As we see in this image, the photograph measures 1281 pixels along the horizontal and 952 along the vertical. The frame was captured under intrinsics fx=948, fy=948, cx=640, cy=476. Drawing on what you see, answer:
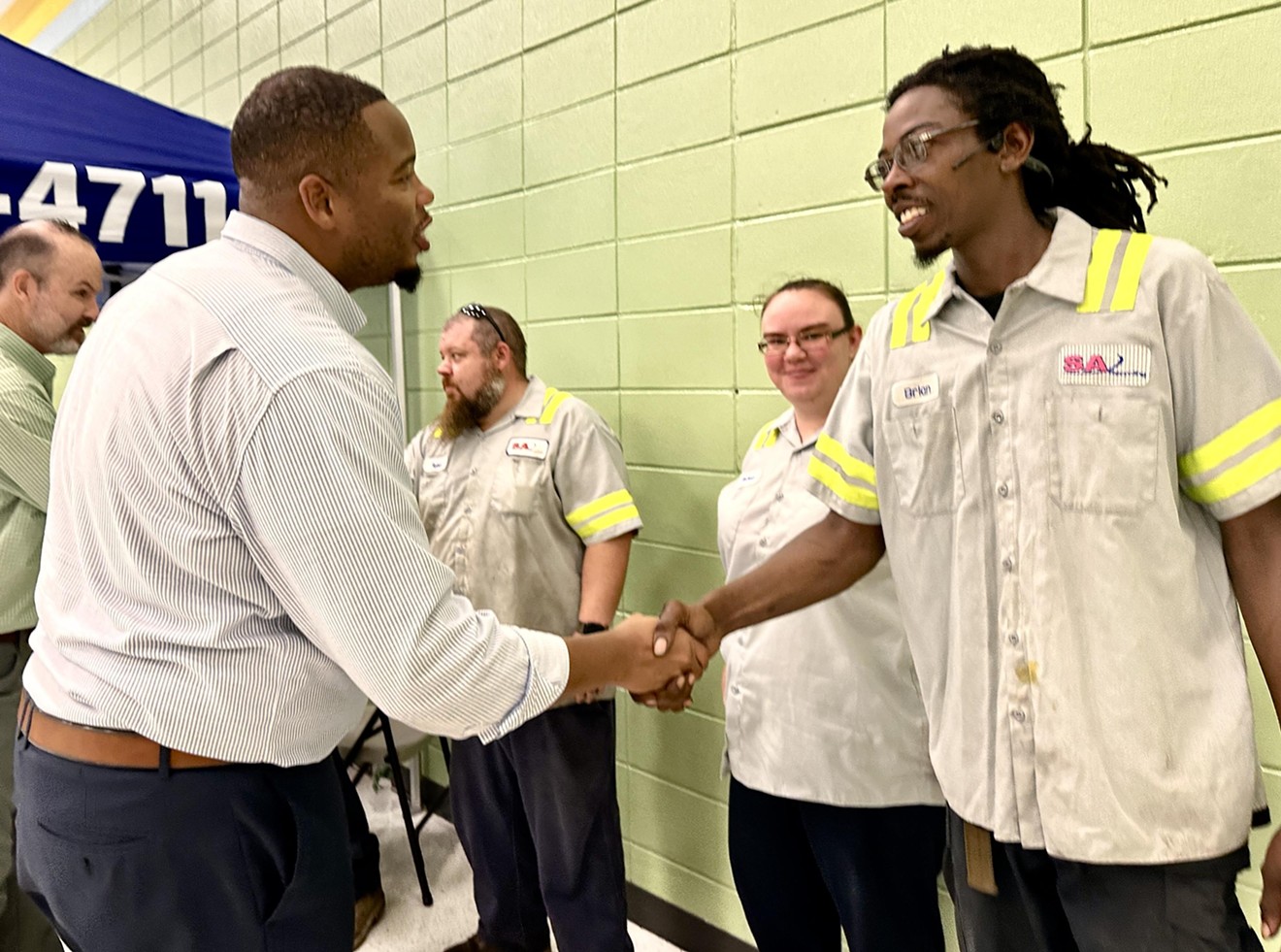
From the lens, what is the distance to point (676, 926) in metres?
2.66

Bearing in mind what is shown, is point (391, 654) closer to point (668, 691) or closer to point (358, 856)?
point (668, 691)

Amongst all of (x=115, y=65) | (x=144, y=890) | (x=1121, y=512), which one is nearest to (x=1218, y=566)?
(x=1121, y=512)

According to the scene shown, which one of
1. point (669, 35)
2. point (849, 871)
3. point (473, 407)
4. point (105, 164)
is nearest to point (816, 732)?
point (849, 871)

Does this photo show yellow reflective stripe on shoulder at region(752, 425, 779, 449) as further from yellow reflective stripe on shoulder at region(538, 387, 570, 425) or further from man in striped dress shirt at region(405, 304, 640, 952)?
yellow reflective stripe on shoulder at region(538, 387, 570, 425)

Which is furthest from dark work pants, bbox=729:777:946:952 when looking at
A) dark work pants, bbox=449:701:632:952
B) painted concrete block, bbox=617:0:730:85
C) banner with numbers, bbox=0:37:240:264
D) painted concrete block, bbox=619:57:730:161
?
banner with numbers, bbox=0:37:240:264

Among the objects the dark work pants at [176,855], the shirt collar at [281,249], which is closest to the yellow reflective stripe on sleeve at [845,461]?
the shirt collar at [281,249]

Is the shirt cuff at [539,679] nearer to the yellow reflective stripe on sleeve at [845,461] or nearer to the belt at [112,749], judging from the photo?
the belt at [112,749]

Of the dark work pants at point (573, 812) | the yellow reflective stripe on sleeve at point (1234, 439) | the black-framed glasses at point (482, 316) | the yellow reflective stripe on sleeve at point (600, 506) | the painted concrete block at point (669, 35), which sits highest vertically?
the painted concrete block at point (669, 35)

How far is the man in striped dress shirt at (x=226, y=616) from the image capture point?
112 centimetres

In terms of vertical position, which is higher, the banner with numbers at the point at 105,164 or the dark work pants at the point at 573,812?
the banner with numbers at the point at 105,164

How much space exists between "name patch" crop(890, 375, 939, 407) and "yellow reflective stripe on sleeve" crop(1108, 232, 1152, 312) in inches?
9.2

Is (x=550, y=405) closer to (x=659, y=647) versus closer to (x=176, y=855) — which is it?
(x=659, y=647)

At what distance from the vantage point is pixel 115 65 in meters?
A: 5.13

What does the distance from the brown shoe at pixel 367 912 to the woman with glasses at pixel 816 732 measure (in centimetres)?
133
